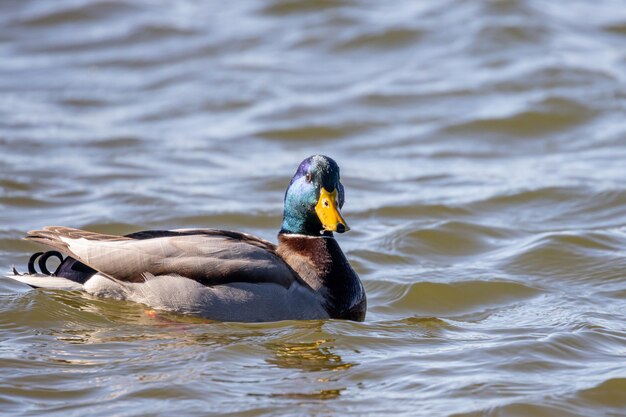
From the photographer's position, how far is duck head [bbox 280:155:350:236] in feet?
27.2

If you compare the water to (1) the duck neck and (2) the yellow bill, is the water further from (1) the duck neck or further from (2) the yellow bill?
(2) the yellow bill

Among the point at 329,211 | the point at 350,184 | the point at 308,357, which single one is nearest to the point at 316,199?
the point at 329,211

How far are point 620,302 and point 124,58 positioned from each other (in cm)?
1030

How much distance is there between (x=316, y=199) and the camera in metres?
8.36

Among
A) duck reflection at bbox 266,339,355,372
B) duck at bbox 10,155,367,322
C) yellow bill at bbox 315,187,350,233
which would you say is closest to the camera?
duck reflection at bbox 266,339,355,372

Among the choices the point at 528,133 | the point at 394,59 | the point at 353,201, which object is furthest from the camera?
the point at 394,59

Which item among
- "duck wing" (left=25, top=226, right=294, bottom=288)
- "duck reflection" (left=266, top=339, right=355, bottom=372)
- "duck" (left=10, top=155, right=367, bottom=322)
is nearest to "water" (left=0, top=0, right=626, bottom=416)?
"duck reflection" (left=266, top=339, right=355, bottom=372)

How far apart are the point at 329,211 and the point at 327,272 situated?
43 cm

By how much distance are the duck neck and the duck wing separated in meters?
0.14

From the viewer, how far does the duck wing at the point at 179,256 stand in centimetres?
804

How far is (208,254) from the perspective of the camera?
8086mm

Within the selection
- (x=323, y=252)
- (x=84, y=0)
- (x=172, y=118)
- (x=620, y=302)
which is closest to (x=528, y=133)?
(x=172, y=118)

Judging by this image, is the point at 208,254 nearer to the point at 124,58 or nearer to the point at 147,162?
the point at 147,162

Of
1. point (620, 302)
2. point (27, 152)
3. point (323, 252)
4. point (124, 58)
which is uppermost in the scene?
point (124, 58)
